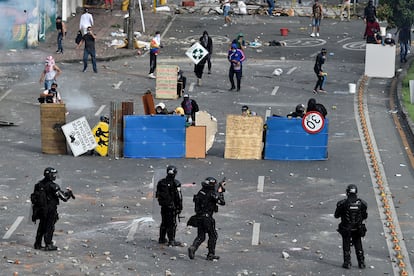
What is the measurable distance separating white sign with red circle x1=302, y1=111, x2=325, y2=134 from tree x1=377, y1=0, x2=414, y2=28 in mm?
16449

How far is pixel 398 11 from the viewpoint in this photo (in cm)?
4522

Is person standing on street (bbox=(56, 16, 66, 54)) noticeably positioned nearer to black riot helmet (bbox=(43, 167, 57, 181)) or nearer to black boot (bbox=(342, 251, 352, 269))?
black riot helmet (bbox=(43, 167, 57, 181))

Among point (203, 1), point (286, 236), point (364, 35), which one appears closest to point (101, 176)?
point (286, 236)

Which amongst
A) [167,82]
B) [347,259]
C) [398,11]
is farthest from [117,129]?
[398,11]

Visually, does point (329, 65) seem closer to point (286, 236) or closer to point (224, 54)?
point (224, 54)

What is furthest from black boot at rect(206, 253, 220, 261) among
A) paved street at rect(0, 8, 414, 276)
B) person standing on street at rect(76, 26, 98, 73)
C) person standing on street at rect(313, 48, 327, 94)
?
person standing on street at rect(76, 26, 98, 73)

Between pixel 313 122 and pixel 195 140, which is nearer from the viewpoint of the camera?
pixel 313 122

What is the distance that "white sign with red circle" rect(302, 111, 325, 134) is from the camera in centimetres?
2947

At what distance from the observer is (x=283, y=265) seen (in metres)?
21.1

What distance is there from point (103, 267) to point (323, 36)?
32.7 metres

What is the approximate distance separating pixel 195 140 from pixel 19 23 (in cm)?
1870

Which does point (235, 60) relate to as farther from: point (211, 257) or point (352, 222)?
point (352, 222)

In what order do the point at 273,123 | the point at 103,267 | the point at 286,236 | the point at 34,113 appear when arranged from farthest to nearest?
the point at 34,113 < the point at 273,123 < the point at 286,236 < the point at 103,267

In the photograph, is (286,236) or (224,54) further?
(224,54)
